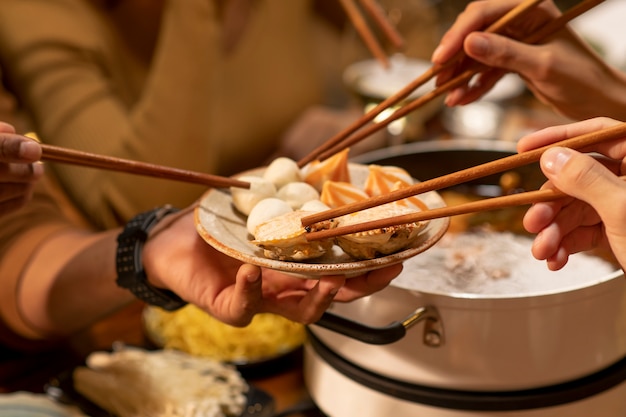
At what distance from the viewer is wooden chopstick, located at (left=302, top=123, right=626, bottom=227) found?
25.5 inches

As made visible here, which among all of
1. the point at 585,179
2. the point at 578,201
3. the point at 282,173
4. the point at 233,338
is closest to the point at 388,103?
the point at 282,173

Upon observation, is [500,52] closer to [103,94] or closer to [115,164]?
[115,164]

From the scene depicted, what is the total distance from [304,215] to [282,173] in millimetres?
156

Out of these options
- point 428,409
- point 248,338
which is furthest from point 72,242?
point 428,409

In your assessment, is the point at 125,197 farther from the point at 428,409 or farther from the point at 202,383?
the point at 428,409

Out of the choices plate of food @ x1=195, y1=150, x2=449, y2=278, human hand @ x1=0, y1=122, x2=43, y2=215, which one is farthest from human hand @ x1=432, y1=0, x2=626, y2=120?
human hand @ x1=0, y1=122, x2=43, y2=215

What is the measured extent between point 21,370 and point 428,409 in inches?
32.4

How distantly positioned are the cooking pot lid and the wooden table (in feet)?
1.06

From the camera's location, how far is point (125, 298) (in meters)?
1.20

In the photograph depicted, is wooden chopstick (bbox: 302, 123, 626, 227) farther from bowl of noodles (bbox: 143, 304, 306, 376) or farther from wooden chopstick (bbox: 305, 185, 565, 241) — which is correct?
bowl of noodles (bbox: 143, 304, 306, 376)

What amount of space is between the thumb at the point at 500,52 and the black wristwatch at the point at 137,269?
595 millimetres

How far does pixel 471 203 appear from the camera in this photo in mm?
672

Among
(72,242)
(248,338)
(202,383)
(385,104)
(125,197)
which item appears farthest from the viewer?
(125,197)

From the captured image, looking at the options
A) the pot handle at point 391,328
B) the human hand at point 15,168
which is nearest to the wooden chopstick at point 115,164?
the human hand at point 15,168
